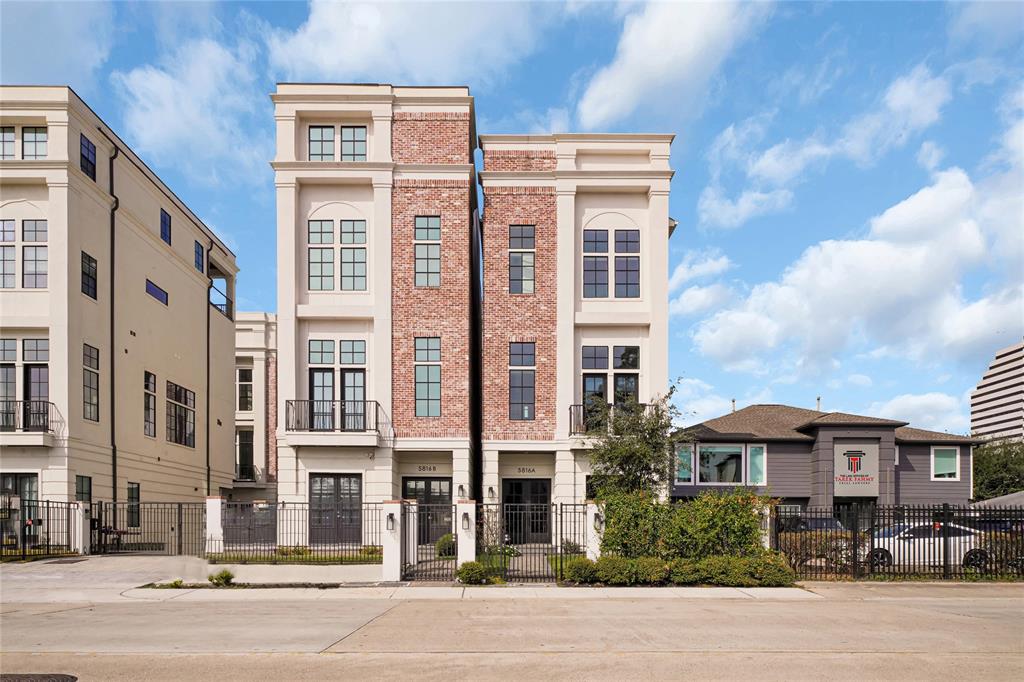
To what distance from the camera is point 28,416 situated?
26609 millimetres

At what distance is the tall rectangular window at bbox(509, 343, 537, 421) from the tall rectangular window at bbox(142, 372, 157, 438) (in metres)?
15.9

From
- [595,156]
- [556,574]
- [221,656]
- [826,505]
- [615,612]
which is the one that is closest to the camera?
[221,656]

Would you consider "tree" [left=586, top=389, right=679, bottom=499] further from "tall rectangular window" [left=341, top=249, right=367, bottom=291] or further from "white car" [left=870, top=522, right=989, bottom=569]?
"tall rectangular window" [left=341, top=249, right=367, bottom=291]

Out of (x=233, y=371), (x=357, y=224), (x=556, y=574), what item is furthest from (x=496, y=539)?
(x=233, y=371)

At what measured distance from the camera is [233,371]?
4506 centimetres

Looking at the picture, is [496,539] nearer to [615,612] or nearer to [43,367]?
[615,612]

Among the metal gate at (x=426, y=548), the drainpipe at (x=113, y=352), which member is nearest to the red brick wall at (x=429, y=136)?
the drainpipe at (x=113, y=352)

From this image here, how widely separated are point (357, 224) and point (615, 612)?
17.9 m

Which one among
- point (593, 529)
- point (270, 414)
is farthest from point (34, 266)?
point (270, 414)

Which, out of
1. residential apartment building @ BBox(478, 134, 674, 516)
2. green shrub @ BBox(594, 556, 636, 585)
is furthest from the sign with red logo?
green shrub @ BBox(594, 556, 636, 585)

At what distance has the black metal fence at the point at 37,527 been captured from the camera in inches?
939

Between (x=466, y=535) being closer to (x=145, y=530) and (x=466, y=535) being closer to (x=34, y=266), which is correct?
(x=145, y=530)

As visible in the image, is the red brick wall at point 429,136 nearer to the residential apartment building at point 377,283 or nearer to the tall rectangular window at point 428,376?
the residential apartment building at point 377,283

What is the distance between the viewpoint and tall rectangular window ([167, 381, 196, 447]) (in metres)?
36.0
